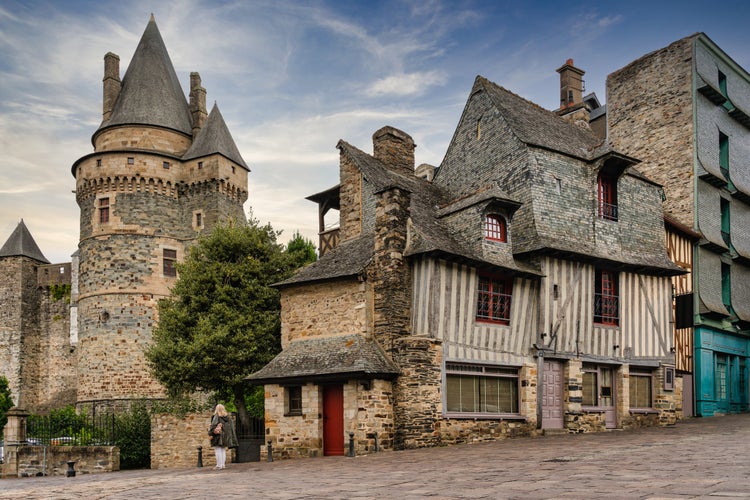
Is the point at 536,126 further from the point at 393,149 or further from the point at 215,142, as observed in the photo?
the point at 215,142

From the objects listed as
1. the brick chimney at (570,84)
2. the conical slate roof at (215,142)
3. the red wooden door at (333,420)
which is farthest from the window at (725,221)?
the conical slate roof at (215,142)

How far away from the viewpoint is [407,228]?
1781cm

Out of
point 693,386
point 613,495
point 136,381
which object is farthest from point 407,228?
point 136,381

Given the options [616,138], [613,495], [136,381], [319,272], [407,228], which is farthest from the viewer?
[136,381]

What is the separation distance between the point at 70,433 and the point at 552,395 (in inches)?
537

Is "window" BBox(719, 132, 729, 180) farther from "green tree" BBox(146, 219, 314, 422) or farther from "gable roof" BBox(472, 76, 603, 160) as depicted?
"green tree" BBox(146, 219, 314, 422)

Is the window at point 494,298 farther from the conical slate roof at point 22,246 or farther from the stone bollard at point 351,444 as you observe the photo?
the conical slate roof at point 22,246

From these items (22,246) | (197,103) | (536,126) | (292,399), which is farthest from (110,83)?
(292,399)

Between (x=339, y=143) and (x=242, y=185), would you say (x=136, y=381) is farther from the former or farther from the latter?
(x=339, y=143)

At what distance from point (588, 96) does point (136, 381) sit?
27.2m

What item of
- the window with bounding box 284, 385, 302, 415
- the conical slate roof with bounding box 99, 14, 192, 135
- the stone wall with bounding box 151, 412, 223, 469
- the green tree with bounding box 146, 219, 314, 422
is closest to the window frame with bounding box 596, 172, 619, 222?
the green tree with bounding box 146, 219, 314, 422

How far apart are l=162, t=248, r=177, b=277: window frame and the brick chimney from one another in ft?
62.6

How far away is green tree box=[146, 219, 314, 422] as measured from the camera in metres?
21.6

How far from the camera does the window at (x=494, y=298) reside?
18.4m
